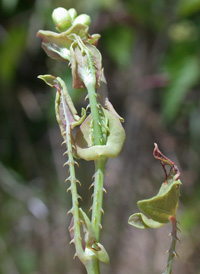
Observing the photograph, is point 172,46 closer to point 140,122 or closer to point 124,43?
point 124,43

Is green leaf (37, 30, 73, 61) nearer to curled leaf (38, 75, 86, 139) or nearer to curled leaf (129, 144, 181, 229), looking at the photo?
curled leaf (38, 75, 86, 139)

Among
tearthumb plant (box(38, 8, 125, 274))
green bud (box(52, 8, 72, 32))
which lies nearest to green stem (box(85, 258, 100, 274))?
tearthumb plant (box(38, 8, 125, 274))

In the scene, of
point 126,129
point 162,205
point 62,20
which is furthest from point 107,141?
point 126,129

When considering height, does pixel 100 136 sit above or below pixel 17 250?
above

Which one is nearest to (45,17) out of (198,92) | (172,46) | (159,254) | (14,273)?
(172,46)

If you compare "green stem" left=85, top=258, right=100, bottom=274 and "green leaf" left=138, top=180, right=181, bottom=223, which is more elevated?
"green leaf" left=138, top=180, right=181, bottom=223

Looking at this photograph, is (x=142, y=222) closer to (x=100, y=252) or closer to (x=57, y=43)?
(x=100, y=252)
